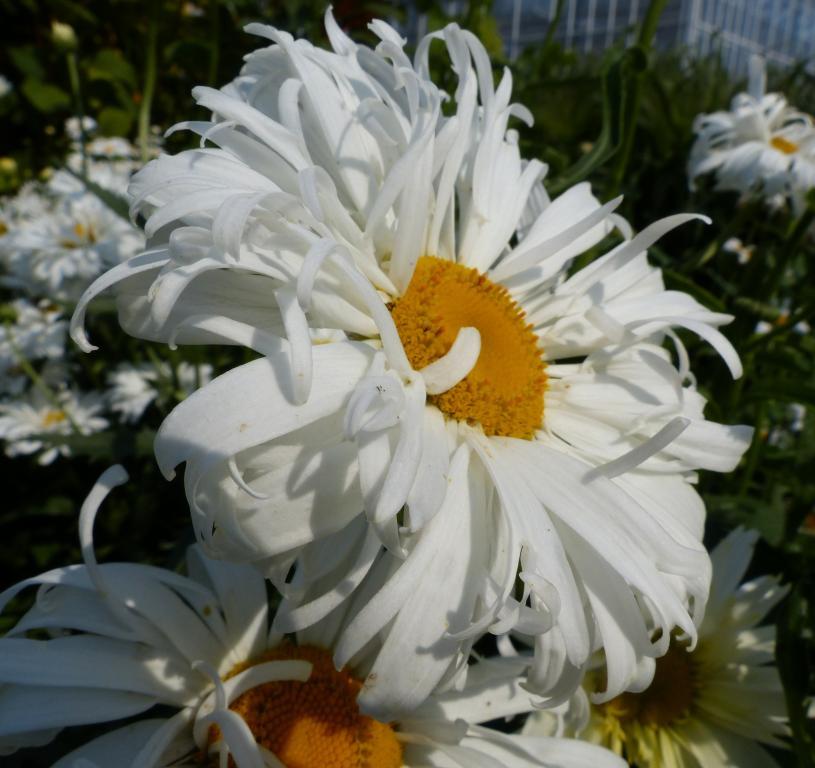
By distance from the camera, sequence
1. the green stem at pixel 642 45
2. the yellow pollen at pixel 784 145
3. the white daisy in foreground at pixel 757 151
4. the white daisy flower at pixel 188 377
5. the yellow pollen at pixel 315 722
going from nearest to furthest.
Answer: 1. the yellow pollen at pixel 315 722
2. the green stem at pixel 642 45
3. the white daisy flower at pixel 188 377
4. the white daisy in foreground at pixel 757 151
5. the yellow pollen at pixel 784 145

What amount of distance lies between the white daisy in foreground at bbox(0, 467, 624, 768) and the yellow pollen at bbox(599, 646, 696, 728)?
0.30 meters

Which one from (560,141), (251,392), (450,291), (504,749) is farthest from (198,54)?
(504,749)

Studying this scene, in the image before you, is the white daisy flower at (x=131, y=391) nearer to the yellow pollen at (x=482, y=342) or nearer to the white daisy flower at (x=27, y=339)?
the white daisy flower at (x=27, y=339)

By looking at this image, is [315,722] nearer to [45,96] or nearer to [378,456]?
[378,456]

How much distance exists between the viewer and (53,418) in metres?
2.00

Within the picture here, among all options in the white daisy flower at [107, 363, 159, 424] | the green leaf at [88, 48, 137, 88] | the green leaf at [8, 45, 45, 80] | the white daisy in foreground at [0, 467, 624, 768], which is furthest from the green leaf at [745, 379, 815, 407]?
the green leaf at [8, 45, 45, 80]

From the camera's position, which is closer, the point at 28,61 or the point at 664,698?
the point at 664,698

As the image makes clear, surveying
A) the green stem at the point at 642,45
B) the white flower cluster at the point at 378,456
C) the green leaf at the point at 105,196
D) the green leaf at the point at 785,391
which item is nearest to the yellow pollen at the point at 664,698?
the white flower cluster at the point at 378,456

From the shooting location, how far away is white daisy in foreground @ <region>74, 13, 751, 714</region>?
0.67 m

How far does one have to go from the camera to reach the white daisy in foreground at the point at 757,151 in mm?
2287

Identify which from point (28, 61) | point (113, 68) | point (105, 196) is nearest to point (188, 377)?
point (105, 196)

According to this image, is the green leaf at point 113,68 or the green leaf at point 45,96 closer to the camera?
the green leaf at point 113,68

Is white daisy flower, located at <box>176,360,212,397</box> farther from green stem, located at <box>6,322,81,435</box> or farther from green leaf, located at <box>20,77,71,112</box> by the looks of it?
green leaf, located at <box>20,77,71,112</box>

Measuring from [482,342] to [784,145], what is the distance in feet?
6.52
